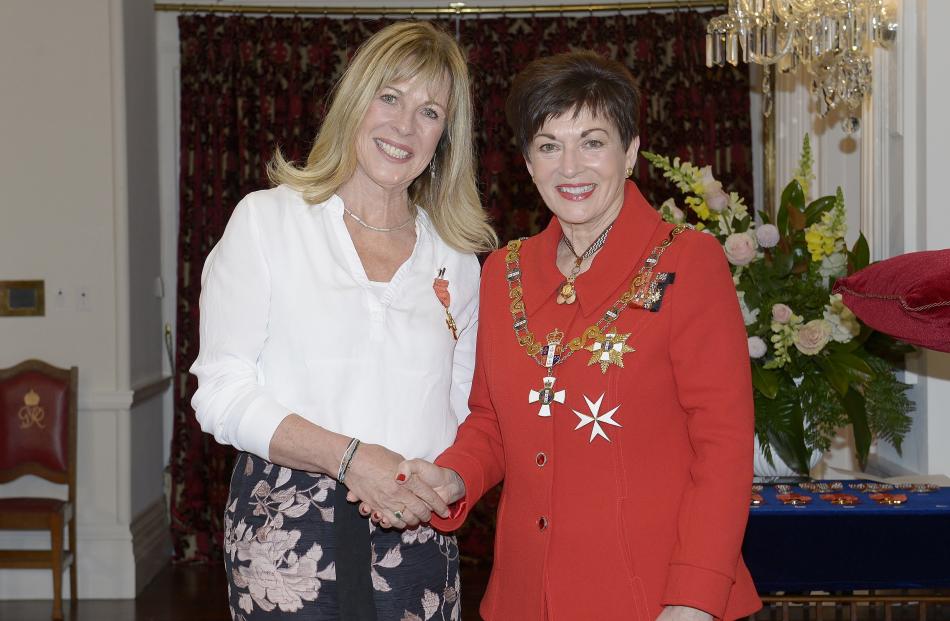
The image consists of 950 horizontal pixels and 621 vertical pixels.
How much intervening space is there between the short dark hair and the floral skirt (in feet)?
2.65

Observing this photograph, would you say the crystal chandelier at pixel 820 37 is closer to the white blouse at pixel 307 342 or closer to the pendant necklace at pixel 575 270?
the pendant necklace at pixel 575 270

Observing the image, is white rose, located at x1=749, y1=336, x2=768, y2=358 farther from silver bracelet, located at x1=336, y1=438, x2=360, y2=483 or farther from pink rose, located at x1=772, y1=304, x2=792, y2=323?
silver bracelet, located at x1=336, y1=438, x2=360, y2=483

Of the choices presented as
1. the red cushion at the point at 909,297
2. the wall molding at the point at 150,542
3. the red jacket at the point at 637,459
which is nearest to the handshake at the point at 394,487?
the red jacket at the point at 637,459

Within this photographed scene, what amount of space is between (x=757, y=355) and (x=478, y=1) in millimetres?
3734

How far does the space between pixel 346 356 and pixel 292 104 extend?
4200 millimetres

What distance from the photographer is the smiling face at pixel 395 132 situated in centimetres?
215

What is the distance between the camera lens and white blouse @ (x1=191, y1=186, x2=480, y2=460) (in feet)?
6.46

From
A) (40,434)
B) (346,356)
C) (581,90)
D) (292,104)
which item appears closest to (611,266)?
(581,90)

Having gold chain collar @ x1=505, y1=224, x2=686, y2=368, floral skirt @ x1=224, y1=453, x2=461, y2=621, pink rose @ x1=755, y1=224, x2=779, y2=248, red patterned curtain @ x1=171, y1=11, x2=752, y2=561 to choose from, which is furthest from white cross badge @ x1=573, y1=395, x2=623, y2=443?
red patterned curtain @ x1=171, y1=11, x2=752, y2=561

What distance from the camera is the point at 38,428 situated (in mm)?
4996

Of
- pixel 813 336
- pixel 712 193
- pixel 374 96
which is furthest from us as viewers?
pixel 712 193

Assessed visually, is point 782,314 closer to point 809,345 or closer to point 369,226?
point 809,345

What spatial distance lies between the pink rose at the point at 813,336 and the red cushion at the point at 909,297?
634 millimetres

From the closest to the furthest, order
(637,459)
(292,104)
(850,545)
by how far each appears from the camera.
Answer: (637,459) → (850,545) → (292,104)
